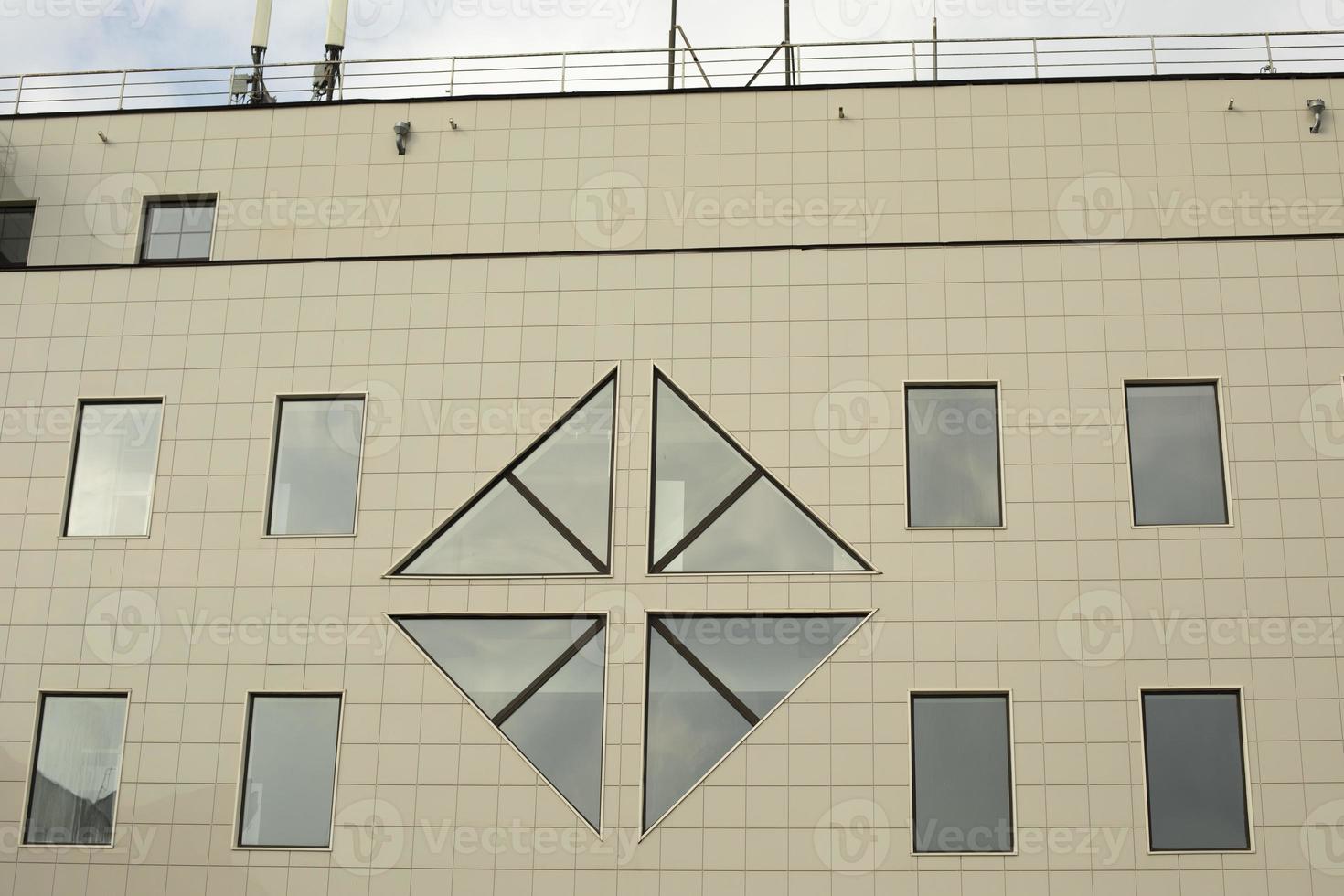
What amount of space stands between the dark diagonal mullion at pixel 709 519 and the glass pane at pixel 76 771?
8.23 metres

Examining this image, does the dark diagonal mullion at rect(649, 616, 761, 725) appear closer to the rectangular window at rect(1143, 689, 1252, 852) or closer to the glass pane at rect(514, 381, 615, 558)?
the glass pane at rect(514, 381, 615, 558)

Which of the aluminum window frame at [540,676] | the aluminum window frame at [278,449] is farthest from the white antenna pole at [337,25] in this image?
the aluminum window frame at [540,676]

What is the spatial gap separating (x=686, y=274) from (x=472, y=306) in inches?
133

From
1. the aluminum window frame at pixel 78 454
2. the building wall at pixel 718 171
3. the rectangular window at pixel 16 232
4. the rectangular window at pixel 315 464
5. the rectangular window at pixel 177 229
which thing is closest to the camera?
the rectangular window at pixel 315 464

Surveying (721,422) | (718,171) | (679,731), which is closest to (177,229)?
(718,171)

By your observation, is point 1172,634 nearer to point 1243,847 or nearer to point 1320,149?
point 1243,847

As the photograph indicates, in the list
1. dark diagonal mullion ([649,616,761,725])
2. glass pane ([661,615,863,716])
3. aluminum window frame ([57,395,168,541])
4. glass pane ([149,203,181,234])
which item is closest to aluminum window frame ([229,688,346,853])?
aluminum window frame ([57,395,168,541])

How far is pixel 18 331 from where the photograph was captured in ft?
74.1

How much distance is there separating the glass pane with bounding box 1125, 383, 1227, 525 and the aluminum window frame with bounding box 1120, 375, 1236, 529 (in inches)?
1.3

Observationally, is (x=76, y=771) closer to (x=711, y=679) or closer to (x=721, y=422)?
(x=711, y=679)

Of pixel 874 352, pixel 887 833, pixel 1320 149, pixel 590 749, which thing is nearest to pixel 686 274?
pixel 874 352

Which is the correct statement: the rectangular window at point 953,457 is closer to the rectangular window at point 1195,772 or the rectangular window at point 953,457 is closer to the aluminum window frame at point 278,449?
the rectangular window at point 1195,772

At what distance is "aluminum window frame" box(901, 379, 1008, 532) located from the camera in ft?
66.2

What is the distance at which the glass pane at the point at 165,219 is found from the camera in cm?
2391
